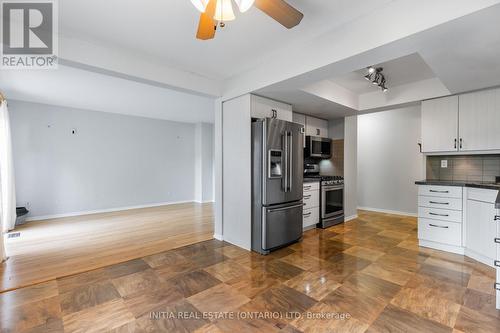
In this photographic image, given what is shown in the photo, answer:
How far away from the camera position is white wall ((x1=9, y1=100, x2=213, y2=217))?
204 inches

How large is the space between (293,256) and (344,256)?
67 cm

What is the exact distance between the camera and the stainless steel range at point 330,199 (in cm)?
450

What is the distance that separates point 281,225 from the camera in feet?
11.1

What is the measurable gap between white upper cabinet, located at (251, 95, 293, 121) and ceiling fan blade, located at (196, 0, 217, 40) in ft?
5.31

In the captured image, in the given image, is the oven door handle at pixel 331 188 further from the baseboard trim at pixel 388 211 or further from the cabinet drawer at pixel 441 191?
the baseboard trim at pixel 388 211

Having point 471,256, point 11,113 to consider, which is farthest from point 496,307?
point 11,113

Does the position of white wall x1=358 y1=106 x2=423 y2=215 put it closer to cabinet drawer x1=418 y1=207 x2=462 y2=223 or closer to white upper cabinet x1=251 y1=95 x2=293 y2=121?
cabinet drawer x1=418 y1=207 x2=462 y2=223

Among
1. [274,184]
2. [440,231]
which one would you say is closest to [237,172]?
[274,184]

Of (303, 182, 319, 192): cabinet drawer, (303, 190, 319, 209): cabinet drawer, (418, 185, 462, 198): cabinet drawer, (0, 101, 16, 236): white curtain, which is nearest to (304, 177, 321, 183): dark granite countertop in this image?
(303, 182, 319, 192): cabinet drawer

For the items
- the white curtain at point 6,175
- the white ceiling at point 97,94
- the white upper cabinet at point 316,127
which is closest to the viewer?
the white ceiling at point 97,94

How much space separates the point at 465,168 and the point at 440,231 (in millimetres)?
1147

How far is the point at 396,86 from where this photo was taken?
3939 mm

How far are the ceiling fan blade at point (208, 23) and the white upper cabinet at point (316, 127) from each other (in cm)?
344

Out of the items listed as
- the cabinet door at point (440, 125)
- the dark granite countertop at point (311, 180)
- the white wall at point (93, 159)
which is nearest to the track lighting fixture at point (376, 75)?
the cabinet door at point (440, 125)
